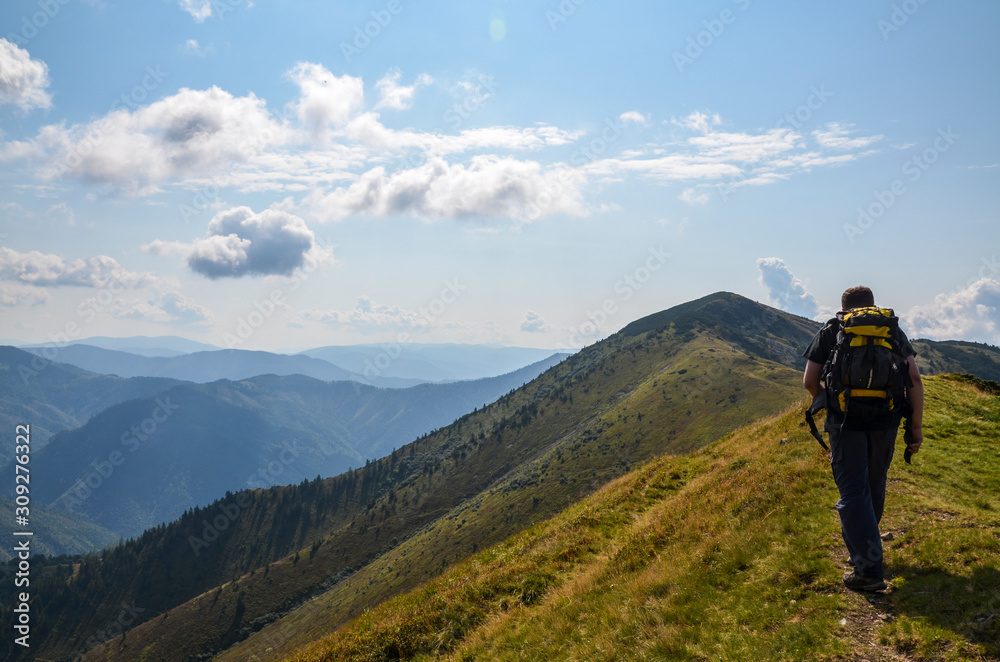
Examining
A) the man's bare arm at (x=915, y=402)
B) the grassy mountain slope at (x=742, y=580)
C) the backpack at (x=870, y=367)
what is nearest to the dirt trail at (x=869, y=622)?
the grassy mountain slope at (x=742, y=580)

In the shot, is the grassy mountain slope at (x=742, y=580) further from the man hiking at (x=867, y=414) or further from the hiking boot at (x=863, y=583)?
the man hiking at (x=867, y=414)

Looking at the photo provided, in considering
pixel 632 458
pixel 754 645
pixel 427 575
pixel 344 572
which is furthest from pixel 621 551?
pixel 344 572

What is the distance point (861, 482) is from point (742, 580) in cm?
282

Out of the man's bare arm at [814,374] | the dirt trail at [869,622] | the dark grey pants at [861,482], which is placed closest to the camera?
the dirt trail at [869,622]

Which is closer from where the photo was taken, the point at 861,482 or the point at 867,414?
the point at 867,414

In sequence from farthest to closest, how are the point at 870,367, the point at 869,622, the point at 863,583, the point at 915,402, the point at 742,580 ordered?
the point at 742,580 → the point at 915,402 → the point at 870,367 → the point at 863,583 → the point at 869,622

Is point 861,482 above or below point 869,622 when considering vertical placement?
above

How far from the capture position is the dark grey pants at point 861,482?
27.5 ft

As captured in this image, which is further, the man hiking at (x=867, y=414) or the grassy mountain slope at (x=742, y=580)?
the man hiking at (x=867, y=414)

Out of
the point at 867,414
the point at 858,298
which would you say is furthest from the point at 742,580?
the point at 858,298

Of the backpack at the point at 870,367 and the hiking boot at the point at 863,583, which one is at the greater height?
the backpack at the point at 870,367

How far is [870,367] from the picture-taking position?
847cm

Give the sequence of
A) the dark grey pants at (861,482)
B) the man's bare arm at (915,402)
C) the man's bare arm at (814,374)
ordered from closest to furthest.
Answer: the dark grey pants at (861,482), the man's bare arm at (915,402), the man's bare arm at (814,374)

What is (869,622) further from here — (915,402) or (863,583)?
(915,402)
